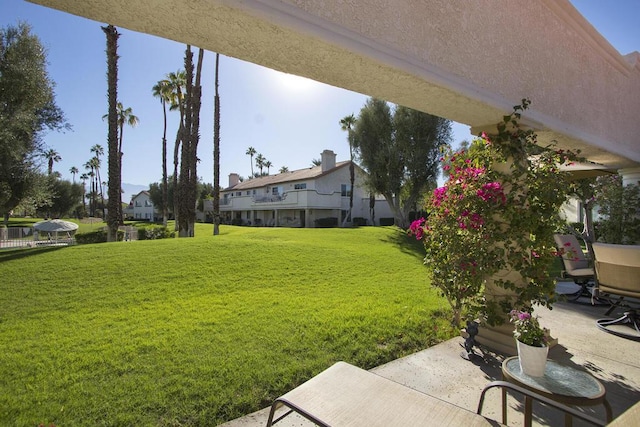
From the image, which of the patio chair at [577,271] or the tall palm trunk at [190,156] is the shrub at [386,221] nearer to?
the tall palm trunk at [190,156]

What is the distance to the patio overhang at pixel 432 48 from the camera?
82.2 inches

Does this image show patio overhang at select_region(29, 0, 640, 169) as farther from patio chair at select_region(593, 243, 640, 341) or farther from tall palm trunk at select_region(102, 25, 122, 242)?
tall palm trunk at select_region(102, 25, 122, 242)

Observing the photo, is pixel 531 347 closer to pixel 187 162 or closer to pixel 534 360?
pixel 534 360

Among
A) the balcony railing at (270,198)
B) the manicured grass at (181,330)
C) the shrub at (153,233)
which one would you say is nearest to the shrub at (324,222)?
the balcony railing at (270,198)

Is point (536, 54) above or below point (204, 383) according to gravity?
above

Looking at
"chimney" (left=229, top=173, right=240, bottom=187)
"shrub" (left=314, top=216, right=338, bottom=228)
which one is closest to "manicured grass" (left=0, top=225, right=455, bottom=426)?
"shrub" (left=314, top=216, right=338, bottom=228)

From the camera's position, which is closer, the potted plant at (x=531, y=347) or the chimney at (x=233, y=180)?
the potted plant at (x=531, y=347)

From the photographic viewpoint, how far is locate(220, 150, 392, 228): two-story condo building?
33.2 meters

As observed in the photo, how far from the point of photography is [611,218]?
25.8 ft

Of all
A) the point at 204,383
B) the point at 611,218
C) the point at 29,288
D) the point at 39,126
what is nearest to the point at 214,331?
the point at 204,383

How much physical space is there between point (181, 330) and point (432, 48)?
497cm

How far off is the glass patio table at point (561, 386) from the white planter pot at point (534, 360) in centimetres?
4

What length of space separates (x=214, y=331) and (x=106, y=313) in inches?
92.4

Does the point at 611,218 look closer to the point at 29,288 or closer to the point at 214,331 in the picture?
the point at 214,331
